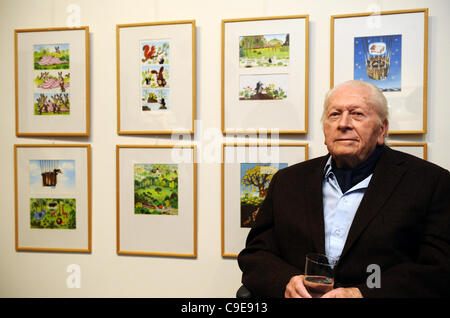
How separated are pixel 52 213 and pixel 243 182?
1.08m

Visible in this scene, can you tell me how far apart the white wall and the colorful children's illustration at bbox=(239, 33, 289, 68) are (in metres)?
0.12

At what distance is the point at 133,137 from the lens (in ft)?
5.13

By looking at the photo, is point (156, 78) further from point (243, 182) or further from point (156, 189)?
point (243, 182)

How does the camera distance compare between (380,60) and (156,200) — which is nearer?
(380,60)

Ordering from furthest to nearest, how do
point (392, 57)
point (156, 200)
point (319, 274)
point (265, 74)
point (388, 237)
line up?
point (156, 200), point (265, 74), point (392, 57), point (388, 237), point (319, 274)

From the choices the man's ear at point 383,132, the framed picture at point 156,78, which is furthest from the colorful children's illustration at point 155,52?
the man's ear at point 383,132

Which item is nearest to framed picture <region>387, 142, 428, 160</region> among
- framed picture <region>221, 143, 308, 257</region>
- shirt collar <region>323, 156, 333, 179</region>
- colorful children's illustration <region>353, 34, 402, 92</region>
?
colorful children's illustration <region>353, 34, 402, 92</region>

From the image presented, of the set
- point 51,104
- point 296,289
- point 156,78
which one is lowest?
point 296,289

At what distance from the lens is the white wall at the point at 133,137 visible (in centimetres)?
141

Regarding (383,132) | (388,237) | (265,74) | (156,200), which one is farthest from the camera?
(156,200)

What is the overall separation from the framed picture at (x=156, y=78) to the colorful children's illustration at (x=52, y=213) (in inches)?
20.6

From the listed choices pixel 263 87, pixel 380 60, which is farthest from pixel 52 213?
pixel 380 60
